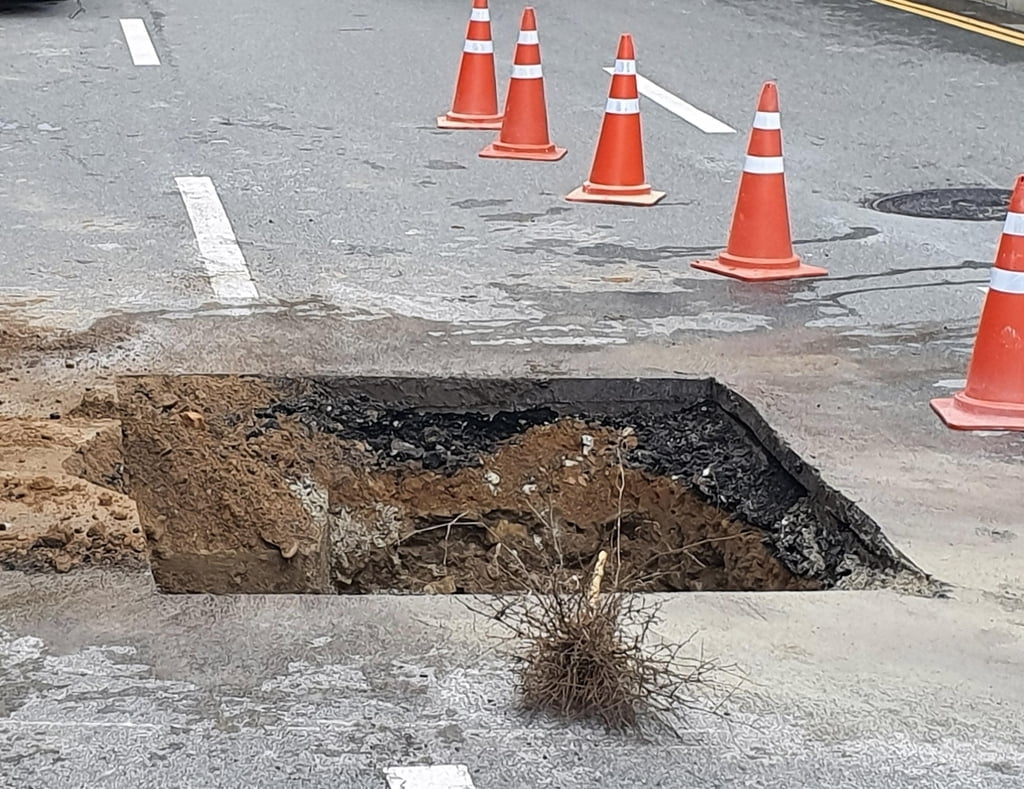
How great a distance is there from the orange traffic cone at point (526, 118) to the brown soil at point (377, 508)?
13.2 ft

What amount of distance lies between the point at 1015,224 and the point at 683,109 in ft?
19.7

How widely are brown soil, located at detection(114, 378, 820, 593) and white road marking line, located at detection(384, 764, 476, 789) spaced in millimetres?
1727

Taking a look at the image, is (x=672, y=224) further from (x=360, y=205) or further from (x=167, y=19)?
(x=167, y=19)

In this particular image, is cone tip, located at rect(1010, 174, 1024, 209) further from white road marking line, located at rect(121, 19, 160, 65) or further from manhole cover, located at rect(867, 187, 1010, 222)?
white road marking line, located at rect(121, 19, 160, 65)

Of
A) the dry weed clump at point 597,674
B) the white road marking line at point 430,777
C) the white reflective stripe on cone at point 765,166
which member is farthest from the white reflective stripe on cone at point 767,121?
the white road marking line at point 430,777

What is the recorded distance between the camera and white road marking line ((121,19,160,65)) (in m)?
12.5

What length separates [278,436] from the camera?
210 inches

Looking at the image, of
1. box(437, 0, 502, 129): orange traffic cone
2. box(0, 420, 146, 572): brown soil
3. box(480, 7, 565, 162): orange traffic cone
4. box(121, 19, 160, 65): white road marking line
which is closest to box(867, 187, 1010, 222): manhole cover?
box(480, 7, 565, 162): orange traffic cone

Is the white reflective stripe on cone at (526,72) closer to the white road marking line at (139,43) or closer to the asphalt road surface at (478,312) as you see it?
the asphalt road surface at (478,312)

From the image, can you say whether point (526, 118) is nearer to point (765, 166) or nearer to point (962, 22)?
point (765, 166)

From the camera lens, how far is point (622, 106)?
327 inches

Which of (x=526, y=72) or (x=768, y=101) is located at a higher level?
(x=768, y=101)

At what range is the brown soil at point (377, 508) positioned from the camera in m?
4.88

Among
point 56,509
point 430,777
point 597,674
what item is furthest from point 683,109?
point 430,777
